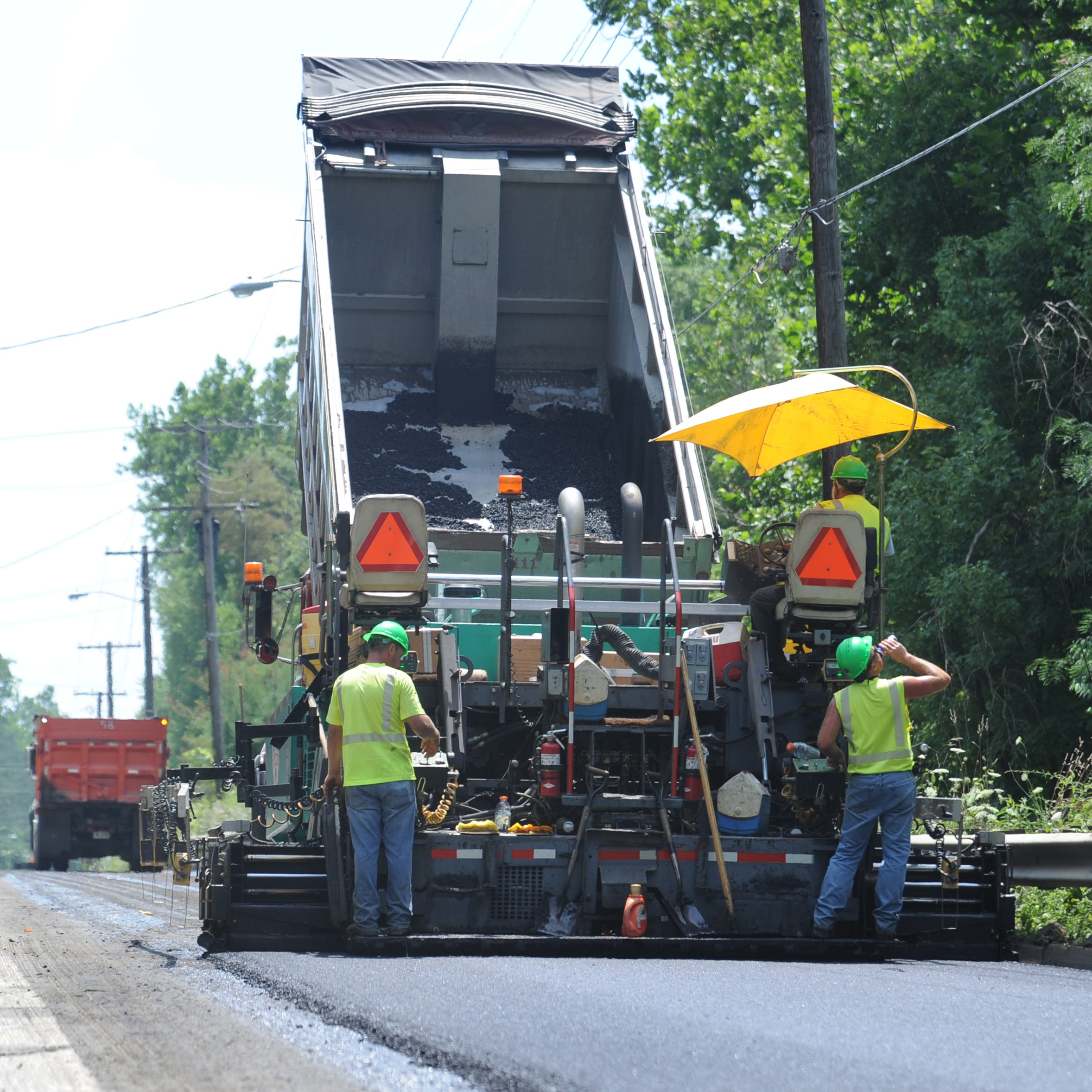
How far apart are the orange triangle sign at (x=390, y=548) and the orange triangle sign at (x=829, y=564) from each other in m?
1.71

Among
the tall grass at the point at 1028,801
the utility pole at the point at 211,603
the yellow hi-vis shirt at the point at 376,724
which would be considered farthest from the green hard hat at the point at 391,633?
the utility pole at the point at 211,603

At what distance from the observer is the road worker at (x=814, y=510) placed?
7422 mm

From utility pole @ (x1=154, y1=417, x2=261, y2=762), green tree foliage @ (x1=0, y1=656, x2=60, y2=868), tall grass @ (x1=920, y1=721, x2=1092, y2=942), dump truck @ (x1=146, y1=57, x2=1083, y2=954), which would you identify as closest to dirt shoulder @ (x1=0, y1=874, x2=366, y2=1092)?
dump truck @ (x1=146, y1=57, x2=1083, y2=954)

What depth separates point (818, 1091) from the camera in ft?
12.2

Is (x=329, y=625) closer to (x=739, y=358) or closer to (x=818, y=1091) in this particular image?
(x=818, y=1091)

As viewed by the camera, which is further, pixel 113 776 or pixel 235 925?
pixel 113 776

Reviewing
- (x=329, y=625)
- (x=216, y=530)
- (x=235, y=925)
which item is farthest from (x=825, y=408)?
(x=216, y=530)

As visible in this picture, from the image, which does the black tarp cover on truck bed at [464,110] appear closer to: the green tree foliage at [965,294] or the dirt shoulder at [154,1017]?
the green tree foliage at [965,294]

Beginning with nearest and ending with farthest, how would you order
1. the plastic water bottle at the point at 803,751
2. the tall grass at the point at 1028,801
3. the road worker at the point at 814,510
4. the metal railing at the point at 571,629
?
1. the metal railing at the point at 571,629
2. the plastic water bottle at the point at 803,751
3. the road worker at the point at 814,510
4. the tall grass at the point at 1028,801

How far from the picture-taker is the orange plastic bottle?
6.57 metres

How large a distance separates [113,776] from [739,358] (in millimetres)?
12694

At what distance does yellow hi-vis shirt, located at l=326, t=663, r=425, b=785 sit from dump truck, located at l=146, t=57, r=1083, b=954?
9.2 inches

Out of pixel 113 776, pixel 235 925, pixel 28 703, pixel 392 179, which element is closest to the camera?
pixel 235 925

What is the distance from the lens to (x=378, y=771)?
261 inches
